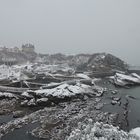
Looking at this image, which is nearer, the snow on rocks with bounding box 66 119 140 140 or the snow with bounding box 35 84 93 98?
the snow on rocks with bounding box 66 119 140 140

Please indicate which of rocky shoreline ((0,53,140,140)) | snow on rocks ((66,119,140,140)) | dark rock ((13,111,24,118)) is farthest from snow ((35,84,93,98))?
snow on rocks ((66,119,140,140))

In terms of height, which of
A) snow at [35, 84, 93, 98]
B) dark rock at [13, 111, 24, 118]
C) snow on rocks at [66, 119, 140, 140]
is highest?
snow on rocks at [66, 119, 140, 140]

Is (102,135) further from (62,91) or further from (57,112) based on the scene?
(62,91)

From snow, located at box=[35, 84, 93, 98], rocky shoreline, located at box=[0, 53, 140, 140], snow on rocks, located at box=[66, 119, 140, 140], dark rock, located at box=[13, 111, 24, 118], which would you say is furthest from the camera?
snow, located at box=[35, 84, 93, 98]

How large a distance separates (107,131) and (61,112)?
1002 inches

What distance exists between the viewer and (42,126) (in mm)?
37750

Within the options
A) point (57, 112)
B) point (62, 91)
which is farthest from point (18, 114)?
point (62, 91)

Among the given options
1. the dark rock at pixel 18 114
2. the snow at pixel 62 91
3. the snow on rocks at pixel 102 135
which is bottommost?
the dark rock at pixel 18 114

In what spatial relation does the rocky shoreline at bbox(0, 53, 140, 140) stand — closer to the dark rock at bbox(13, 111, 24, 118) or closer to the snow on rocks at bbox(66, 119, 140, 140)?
the dark rock at bbox(13, 111, 24, 118)

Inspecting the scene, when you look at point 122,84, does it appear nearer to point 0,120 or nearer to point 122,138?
point 0,120

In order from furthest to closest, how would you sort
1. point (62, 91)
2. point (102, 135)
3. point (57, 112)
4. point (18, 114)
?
point (62, 91), point (57, 112), point (18, 114), point (102, 135)

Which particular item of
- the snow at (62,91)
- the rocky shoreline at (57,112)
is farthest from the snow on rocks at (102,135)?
the snow at (62,91)

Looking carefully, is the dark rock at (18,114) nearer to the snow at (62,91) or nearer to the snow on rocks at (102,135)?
the snow at (62,91)

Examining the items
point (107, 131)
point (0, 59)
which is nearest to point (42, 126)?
point (107, 131)
